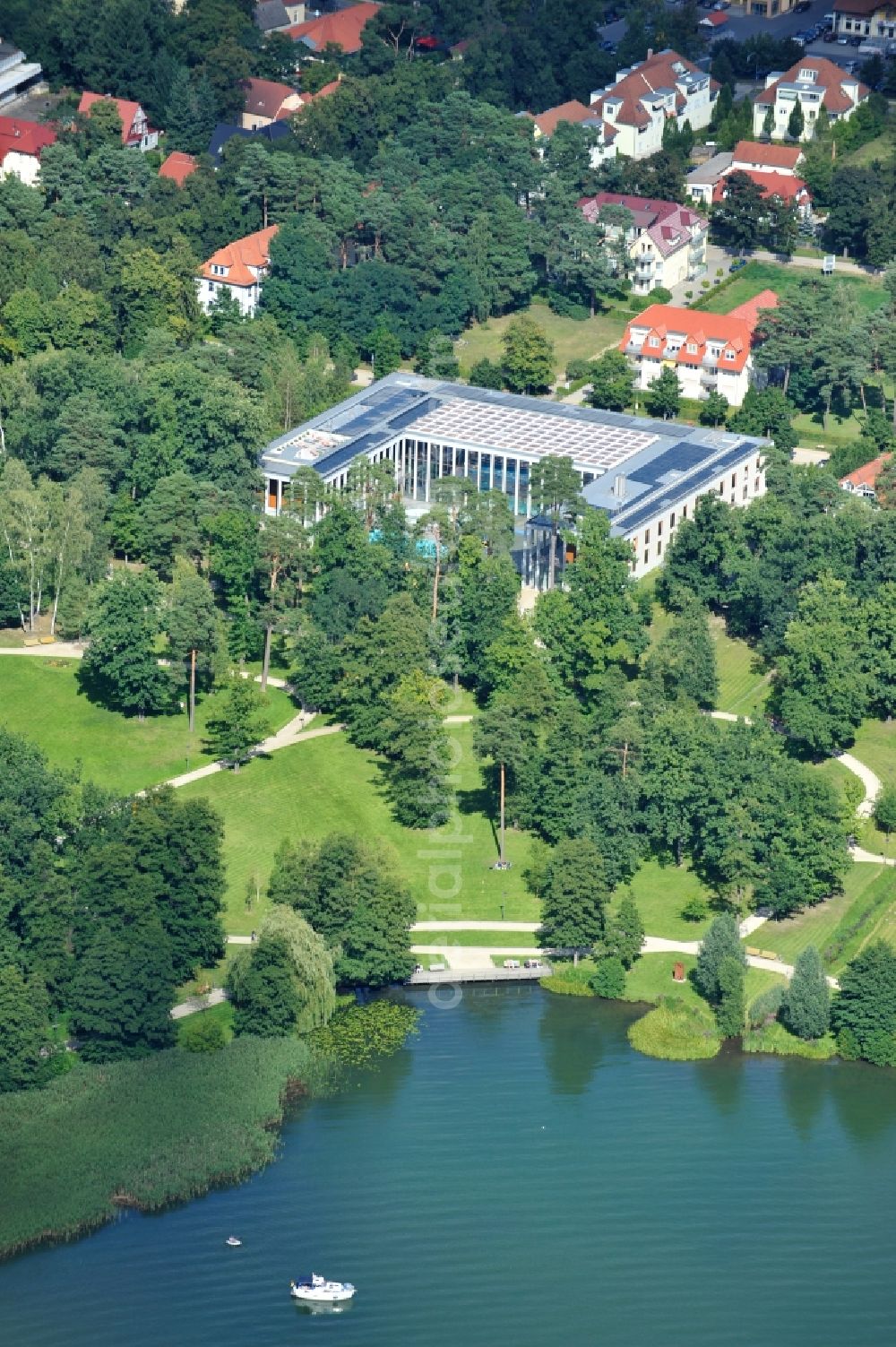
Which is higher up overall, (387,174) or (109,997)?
(387,174)

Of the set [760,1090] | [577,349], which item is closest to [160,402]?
[577,349]

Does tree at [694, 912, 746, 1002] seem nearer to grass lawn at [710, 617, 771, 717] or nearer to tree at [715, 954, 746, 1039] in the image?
tree at [715, 954, 746, 1039]

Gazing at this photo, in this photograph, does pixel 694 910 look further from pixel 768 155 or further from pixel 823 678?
pixel 768 155

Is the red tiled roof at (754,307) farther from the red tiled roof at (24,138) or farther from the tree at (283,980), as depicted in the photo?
the tree at (283,980)

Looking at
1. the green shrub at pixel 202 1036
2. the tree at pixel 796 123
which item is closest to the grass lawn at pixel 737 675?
the green shrub at pixel 202 1036

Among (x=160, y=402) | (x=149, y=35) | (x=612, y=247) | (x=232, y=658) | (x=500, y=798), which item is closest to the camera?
(x=500, y=798)

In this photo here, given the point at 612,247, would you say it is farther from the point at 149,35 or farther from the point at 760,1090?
the point at 760,1090

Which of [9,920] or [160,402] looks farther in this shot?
[160,402]

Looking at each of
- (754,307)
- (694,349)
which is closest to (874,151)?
(754,307)
